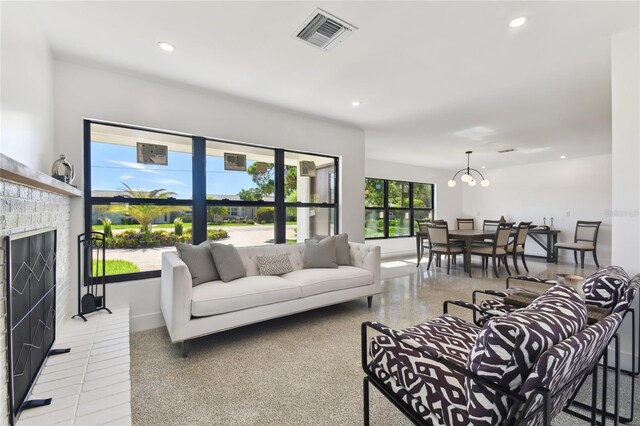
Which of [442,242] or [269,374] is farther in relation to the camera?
[442,242]

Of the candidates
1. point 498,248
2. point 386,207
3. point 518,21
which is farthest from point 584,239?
point 518,21

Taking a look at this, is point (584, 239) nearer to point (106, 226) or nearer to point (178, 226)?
point (178, 226)

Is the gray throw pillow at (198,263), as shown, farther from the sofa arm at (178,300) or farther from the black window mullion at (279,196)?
the black window mullion at (279,196)

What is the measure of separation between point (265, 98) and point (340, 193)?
5.84ft

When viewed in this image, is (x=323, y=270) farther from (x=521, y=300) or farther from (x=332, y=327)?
(x=521, y=300)

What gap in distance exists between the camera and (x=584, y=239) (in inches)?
247

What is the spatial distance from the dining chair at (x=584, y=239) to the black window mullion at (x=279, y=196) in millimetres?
6012

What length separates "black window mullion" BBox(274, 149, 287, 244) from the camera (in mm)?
3904

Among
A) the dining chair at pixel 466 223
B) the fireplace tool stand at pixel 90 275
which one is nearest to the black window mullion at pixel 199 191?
the fireplace tool stand at pixel 90 275

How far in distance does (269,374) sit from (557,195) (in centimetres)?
811

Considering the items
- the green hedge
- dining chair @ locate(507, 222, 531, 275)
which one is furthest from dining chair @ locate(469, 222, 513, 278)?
the green hedge

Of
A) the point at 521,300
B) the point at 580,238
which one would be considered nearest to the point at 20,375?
the point at 521,300

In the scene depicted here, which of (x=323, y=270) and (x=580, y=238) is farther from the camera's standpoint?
(x=580, y=238)

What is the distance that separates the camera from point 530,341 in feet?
2.88
